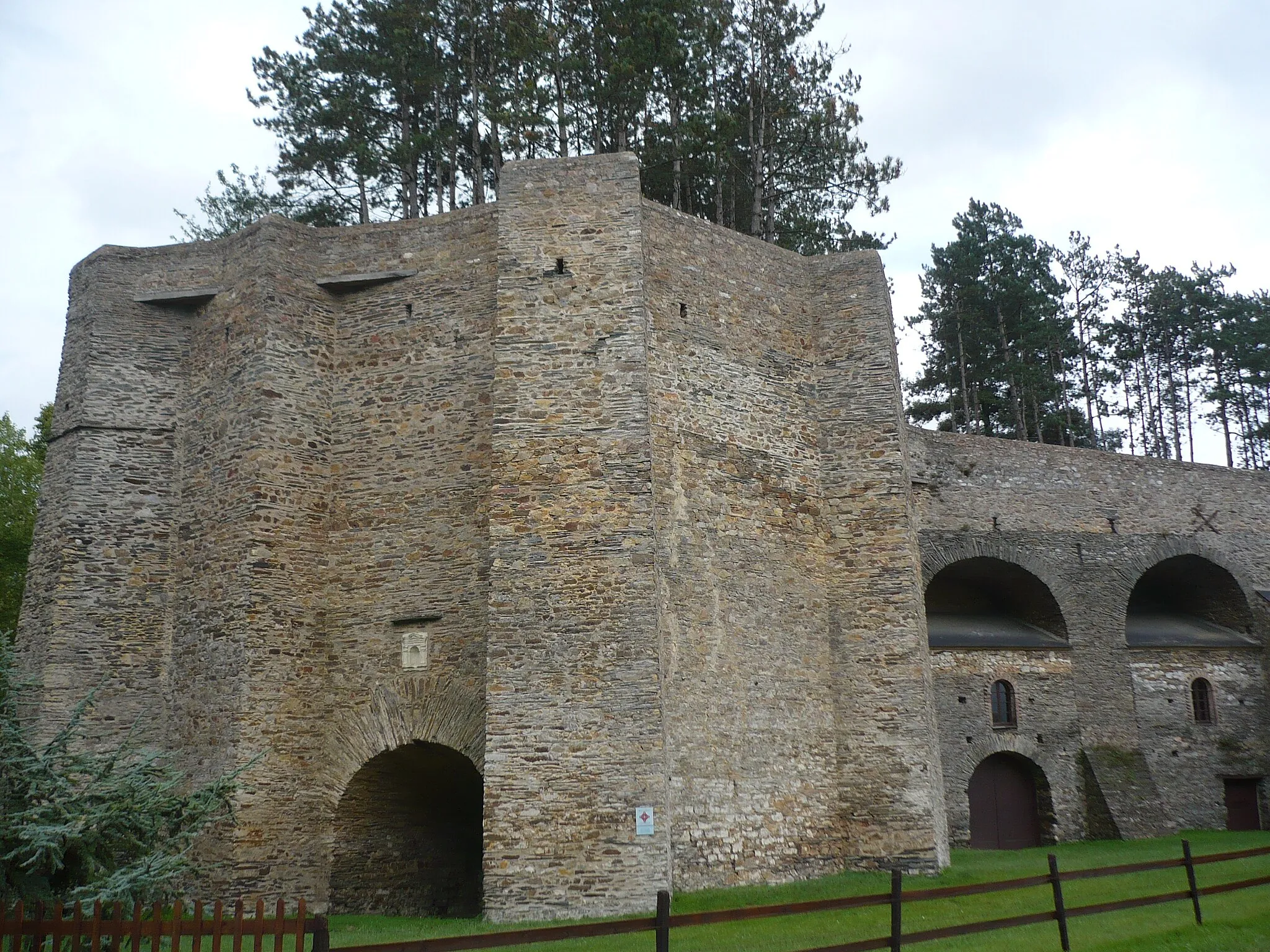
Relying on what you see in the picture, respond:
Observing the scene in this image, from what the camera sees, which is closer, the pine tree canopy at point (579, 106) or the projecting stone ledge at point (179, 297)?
the projecting stone ledge at point (179, 297)

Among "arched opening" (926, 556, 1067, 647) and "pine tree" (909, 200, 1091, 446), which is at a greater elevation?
"pine tree" (909, 200, 1091, 446)

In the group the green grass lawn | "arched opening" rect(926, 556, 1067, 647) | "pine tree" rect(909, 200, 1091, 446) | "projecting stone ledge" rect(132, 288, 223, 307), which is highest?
"pine tree" rect(909, 200, 1091, 446)

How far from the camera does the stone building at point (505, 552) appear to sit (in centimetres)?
1304

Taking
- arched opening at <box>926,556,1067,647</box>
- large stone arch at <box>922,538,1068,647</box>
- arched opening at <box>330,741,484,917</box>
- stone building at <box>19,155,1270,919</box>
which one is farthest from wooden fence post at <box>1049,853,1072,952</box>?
arched opening at <box>926,556,1067,647</box>

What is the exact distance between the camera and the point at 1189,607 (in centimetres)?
2581

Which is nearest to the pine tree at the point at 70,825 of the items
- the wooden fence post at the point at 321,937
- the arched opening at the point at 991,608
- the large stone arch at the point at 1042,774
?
the wooden fence post at the point at 321,937

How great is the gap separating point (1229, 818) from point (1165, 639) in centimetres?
361

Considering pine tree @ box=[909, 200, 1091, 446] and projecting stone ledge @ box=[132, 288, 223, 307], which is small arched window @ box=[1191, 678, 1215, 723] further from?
projecting stone ledge @ box=[132, 288, 223, 307]

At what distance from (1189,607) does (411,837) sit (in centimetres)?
1875

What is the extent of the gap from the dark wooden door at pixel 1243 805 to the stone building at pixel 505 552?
996 cm

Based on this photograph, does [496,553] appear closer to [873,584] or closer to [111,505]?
[873,584]

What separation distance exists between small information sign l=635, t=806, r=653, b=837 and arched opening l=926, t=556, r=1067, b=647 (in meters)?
10.4

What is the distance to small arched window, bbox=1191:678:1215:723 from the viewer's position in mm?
23375

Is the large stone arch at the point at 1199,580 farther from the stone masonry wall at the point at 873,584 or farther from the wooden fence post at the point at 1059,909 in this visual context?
the wooden fence post at the point at 1059,909
